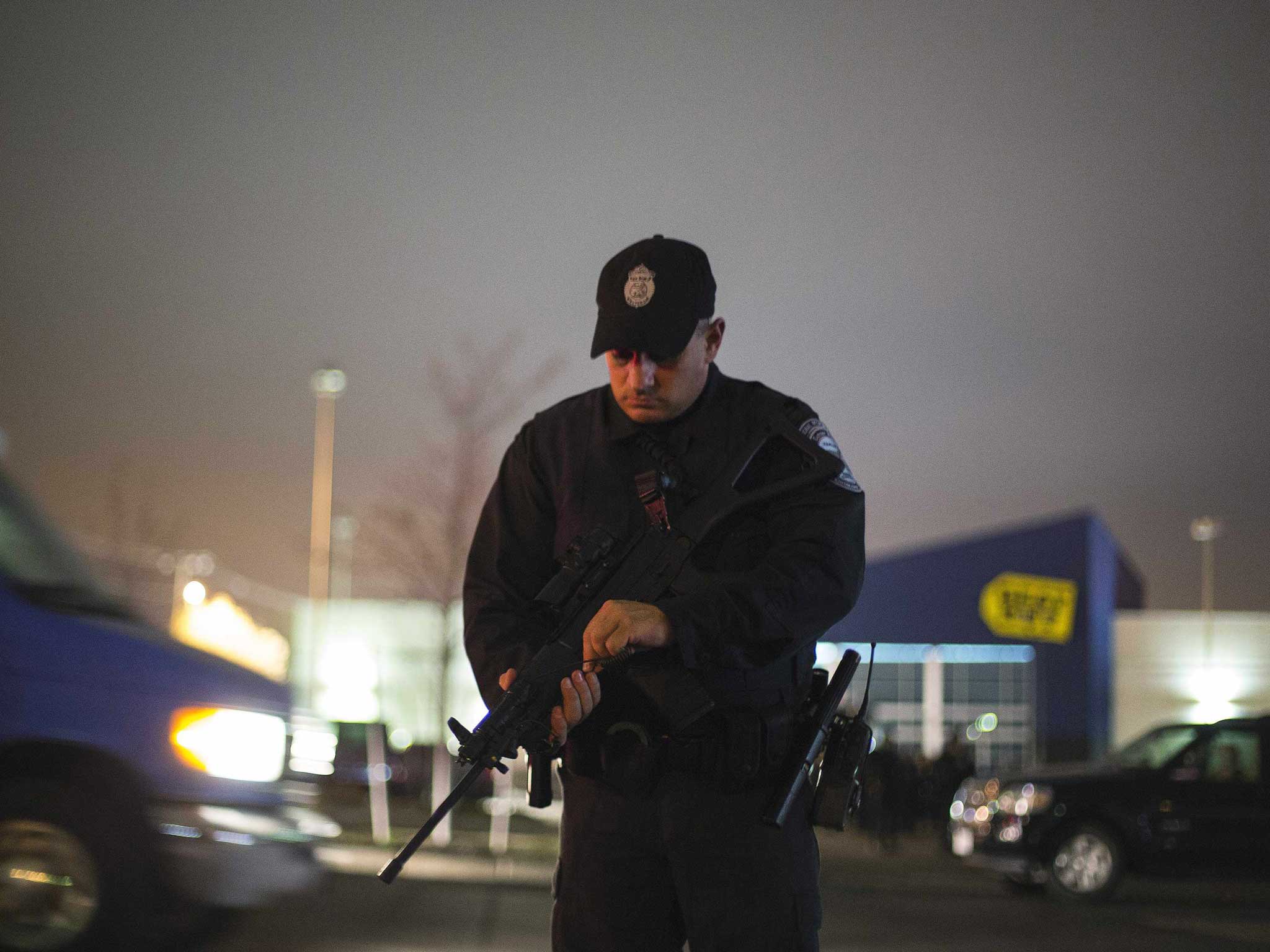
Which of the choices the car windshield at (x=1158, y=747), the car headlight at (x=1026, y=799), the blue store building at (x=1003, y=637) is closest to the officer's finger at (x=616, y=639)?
the car headlight at (x=1026, y=799)

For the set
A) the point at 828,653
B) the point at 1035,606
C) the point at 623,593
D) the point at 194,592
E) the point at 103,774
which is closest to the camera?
the point at 623,593

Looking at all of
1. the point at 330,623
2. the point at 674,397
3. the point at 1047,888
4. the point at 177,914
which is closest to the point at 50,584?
the point at 177,914

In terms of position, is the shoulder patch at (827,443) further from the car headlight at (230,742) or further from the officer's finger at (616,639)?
the car headlight at (230,742)

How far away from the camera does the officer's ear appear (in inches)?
124

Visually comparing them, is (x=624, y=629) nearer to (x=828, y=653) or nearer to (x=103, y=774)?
(x=103, y=774)

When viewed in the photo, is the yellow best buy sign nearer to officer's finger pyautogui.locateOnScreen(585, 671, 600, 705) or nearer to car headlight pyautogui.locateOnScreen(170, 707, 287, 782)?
car headlight pyautogui.locateOnScreen(170, 707, 287, 782)

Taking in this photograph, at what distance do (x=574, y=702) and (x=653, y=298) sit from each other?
852mm

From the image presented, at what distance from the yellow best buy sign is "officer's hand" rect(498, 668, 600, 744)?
1095 inches

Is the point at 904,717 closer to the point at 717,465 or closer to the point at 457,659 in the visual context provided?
the point at 457,659

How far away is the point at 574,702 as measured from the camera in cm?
276

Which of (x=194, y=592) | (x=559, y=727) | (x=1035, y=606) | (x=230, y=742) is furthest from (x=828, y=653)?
(x=559, y=727)

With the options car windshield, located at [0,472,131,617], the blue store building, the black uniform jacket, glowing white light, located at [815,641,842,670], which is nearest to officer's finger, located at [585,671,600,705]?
the black uniform jacket

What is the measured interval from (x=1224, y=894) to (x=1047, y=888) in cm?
284

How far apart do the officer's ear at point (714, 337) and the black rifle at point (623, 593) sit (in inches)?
8.2
